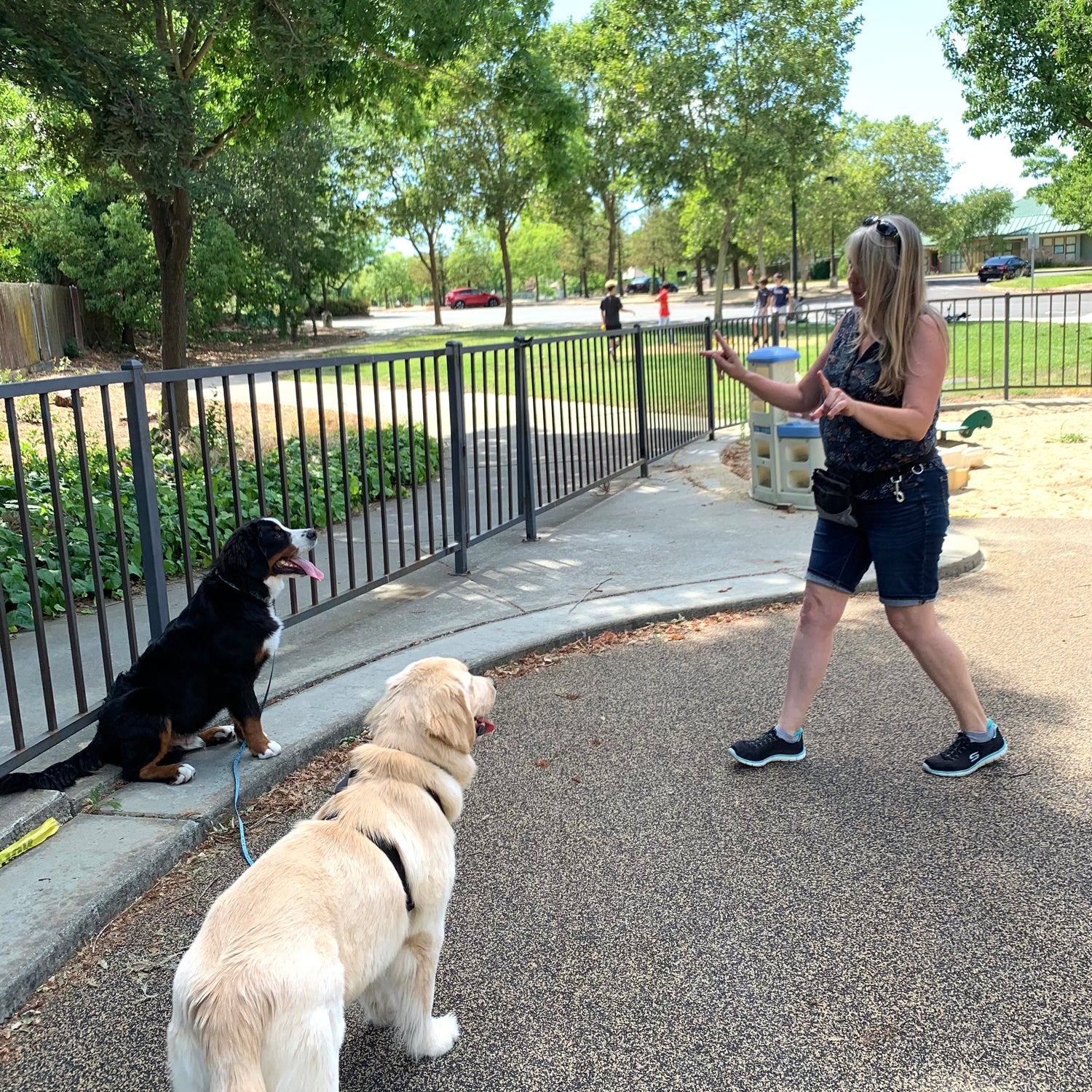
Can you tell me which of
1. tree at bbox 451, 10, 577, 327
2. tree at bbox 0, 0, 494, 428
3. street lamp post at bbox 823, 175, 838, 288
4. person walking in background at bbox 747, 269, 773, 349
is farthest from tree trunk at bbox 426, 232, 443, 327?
tree at bbox 0, 0, 494, 428

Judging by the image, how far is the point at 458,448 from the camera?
6828 mm

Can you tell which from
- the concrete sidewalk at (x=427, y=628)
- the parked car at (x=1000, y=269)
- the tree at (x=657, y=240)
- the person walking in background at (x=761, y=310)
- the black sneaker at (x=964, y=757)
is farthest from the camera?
the tree at (x=657, y=240)

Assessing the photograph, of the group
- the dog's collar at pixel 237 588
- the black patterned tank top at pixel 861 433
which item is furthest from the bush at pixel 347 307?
the black patterned tank top at pixel 861 433

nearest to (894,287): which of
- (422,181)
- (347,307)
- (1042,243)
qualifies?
(422,181)

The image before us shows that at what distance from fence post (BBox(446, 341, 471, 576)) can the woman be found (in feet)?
9.23

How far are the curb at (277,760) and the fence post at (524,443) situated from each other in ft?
5.45

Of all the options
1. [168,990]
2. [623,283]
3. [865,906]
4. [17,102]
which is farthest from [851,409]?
[623,283]

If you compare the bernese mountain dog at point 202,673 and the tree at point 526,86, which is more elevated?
the tree at point 526,86

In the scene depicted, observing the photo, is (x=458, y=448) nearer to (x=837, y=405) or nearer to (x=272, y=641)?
(x=272, y=641)

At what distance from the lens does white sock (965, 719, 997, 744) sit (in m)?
4.03

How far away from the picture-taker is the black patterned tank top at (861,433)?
377 cm

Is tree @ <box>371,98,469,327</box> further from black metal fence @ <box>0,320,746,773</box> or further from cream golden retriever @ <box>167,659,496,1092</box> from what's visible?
cream golden retriever @ <box>167,659,496,1092</box>

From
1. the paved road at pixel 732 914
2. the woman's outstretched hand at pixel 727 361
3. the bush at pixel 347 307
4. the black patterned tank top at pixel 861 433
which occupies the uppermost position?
the bush at pixel 347 307

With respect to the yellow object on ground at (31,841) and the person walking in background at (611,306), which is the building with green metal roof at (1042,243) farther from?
the yellow object on ground at (31,841)
